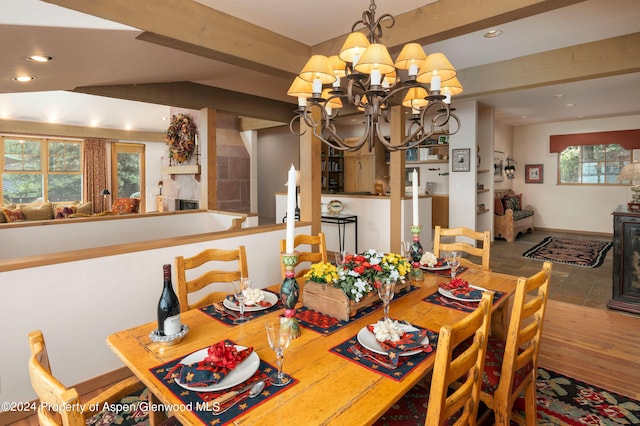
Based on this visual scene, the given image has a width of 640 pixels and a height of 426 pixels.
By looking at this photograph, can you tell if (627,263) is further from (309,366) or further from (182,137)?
(182,137)

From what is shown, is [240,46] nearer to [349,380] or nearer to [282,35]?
[282,35]

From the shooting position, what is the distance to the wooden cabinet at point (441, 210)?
6.90 meters

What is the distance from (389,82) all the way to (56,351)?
8.17ft

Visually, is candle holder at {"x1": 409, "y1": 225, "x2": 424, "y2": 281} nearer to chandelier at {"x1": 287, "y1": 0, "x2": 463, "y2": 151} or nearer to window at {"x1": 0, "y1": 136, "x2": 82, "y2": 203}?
chandelier at {"x1": 287, "y1": 0, "x2": 463, "y2": 151}

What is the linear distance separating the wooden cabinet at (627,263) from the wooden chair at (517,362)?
2.54 metres

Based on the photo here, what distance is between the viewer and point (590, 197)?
7934 mm

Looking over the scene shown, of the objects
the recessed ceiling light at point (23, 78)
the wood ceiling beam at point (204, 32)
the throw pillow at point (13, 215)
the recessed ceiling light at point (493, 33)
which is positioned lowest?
the throw pillow at point (13, 215)

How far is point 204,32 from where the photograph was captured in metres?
2.59

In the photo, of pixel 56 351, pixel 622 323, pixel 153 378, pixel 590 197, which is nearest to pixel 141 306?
pixel 56 351

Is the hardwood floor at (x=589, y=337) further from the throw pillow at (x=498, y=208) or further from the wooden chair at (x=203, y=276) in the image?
the throw pillow at (x=498, y=208)

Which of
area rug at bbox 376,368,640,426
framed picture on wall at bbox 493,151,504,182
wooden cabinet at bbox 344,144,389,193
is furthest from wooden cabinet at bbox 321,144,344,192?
area rug at bbox 376,368,640,426

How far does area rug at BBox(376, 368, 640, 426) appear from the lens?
1.92 m

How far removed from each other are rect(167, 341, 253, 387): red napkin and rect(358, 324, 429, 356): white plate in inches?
16.5

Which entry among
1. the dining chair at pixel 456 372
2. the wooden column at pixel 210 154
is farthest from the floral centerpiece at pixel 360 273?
the wooden column at pixel 210 154
